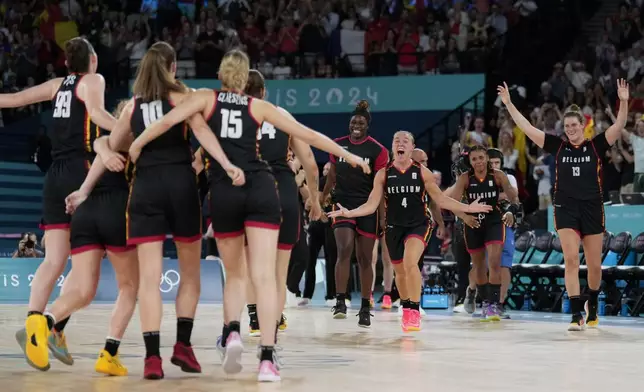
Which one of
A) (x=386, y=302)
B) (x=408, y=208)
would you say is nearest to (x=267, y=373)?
(x=408, y=208)

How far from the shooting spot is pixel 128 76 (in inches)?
930

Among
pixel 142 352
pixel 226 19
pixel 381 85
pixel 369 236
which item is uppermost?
pixel 226 19

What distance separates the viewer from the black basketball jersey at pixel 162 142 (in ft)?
22.1

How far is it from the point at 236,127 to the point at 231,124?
0.12 feet

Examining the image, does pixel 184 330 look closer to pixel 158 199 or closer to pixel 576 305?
pixel 158 199

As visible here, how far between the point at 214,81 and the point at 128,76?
1.97 metres

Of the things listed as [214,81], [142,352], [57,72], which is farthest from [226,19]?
[142,352]

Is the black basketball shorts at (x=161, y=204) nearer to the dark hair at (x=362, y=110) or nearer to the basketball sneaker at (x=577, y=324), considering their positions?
the dark hair at (x=362, y=110)

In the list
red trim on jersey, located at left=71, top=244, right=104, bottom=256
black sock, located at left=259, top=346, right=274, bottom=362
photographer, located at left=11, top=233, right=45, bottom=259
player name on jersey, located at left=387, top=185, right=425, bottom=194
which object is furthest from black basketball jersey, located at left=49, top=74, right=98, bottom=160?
photographer, located at left=11, top=233, right=45, bottom=259

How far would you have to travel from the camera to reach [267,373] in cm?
655

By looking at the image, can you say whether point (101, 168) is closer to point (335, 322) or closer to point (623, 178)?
point (335, 322)

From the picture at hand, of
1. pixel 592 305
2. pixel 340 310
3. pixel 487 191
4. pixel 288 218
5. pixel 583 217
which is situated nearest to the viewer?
pixel 288 218

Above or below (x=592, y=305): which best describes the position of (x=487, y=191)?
above

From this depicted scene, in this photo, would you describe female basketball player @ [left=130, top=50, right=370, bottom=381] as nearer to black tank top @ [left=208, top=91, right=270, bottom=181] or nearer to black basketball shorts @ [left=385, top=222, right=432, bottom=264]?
black tank top @ [left=208, top=91, right=270, bottom=181]
